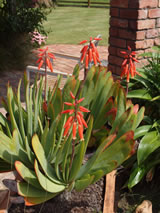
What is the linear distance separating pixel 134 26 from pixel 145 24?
150 millimetres

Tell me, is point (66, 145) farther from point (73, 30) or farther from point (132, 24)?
point (73, 30)

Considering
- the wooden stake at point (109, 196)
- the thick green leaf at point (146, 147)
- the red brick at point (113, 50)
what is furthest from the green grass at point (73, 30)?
the wooden stake at point (109, 196)

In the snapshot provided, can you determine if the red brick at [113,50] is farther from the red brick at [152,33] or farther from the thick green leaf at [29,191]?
the thick green leaf at [29,191]

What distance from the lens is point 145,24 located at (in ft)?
11.8

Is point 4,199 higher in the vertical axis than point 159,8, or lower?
lower

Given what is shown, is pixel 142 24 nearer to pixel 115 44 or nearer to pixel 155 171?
pixel 115 44

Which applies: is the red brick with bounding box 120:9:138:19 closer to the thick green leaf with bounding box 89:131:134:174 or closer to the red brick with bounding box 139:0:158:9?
the red brick with bounding box 139:0:158:9

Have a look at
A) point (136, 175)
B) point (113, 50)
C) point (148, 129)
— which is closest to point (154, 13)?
point (113, 50)

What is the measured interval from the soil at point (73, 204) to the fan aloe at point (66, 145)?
0.23 meters

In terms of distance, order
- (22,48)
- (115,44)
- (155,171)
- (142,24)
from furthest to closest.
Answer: (22,48) → (115,44) → (142,24) → (155,171)

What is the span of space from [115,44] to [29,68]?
1.18m

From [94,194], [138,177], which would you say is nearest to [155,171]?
[138,177]

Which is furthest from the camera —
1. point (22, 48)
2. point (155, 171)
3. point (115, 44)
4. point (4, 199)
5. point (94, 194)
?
point (22, 48)

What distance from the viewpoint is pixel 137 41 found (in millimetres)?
3621
